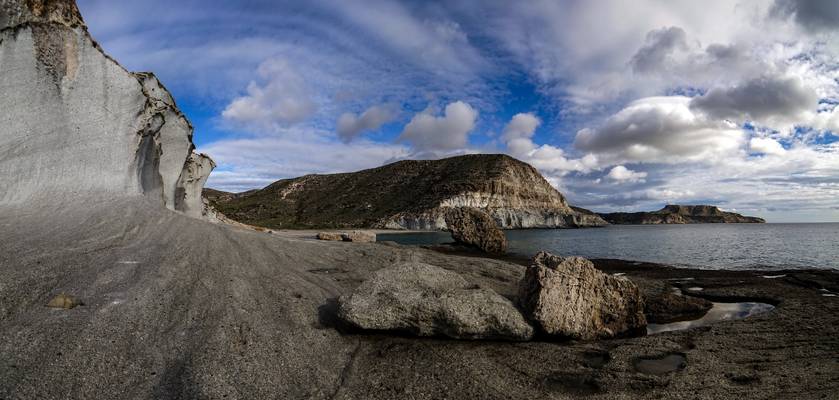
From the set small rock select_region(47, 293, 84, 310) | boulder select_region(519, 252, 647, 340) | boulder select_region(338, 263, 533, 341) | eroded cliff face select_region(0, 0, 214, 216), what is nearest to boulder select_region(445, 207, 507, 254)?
boulder select_region(519, 252, 647, 340)

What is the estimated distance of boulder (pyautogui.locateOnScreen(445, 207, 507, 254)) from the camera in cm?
3772

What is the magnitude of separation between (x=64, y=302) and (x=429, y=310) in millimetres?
6746

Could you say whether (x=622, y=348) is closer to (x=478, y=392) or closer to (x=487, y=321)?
(x=487, y=321)

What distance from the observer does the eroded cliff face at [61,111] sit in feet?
37.8

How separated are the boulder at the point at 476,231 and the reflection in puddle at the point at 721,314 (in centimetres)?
2345

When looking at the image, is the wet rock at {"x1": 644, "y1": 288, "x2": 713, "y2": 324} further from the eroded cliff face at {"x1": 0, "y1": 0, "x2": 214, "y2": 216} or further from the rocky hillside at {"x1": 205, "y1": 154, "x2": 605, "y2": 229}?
the rocky hillside at {"x1": 205, "y1": 154, "x2": 605, "y2": 229}

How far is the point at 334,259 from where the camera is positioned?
16.3 metres

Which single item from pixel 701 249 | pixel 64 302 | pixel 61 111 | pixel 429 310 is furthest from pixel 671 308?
pixel 701 249

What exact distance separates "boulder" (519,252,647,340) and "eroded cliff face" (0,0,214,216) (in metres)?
13.8

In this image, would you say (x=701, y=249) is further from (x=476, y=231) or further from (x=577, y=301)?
(x=577, y=301)

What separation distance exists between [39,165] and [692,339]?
18398 millimetres

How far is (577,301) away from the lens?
389 inches

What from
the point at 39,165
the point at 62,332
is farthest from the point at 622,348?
the point at 39,165

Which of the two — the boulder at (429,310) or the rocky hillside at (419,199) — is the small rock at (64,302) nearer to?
the boulder at (429,310)
